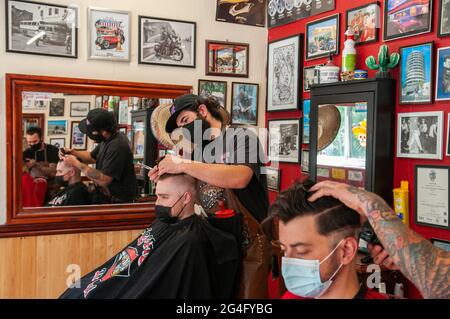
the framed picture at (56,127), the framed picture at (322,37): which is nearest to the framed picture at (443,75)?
the framed picture at (322,37)

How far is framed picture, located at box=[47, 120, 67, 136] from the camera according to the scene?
2.71 meters

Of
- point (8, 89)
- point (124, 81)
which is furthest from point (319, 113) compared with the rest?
point (8, 89)

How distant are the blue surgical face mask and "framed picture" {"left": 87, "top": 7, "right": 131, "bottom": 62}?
6.59 feet

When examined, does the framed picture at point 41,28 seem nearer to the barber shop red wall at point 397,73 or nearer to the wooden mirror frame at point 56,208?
the wooden mirror frame at point 56,208

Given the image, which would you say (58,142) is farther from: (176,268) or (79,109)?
(176,268)

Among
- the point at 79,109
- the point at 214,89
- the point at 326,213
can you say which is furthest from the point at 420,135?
the point at 79,109

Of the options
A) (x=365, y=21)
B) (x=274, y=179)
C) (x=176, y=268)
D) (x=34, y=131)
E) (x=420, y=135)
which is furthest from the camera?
(x=274, y=179)

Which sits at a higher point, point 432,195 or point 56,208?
point 432,195

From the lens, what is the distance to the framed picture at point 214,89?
3184 mm

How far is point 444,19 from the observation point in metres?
2.11

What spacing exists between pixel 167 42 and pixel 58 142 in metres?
0.98

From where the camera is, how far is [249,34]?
11.0 feet

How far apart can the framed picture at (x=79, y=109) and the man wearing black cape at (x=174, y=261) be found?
1.00m

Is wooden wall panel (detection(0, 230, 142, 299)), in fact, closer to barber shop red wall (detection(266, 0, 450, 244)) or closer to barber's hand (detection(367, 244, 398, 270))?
barber shop red wall (detection(266, 0, 450, 244))
